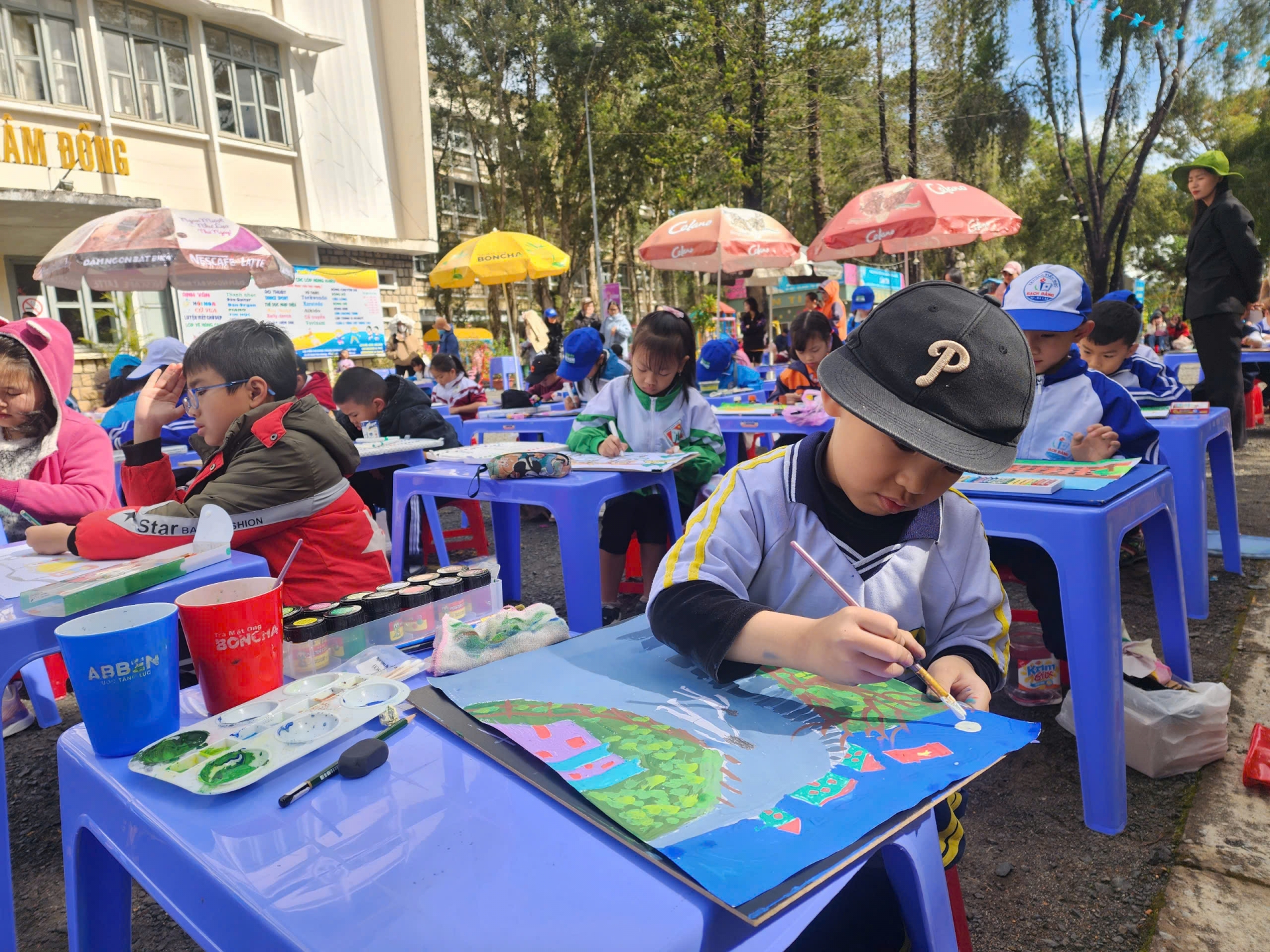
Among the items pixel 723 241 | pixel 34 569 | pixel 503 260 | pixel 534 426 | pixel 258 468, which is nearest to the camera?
pixel 34 569

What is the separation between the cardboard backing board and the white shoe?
2.83 meters

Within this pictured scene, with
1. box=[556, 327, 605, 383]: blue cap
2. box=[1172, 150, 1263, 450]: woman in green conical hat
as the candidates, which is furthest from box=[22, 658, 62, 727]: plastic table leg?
box=[1172, 150, 1263, 450]: woman in green conical hat

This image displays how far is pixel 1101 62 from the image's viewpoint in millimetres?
17188

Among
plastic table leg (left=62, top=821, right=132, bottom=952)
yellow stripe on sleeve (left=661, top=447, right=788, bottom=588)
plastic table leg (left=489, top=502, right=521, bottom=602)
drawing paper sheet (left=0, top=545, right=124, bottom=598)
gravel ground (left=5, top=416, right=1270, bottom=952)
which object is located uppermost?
yellow stripe on sleeve (left=661, top=447, right=788, bottom=588)

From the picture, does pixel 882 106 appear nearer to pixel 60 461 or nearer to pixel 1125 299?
pixel 1125 299

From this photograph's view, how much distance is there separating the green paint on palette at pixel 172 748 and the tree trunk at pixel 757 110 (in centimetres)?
1617

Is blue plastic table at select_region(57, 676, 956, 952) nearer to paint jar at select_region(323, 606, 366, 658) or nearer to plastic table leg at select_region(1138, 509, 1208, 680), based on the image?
paint jar at select_region(323, 606, 366, 658)

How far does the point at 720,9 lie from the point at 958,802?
17.1m

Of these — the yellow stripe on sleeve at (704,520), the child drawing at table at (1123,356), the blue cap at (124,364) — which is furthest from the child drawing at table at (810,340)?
the blue cap at (124,364)

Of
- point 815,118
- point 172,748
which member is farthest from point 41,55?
point 172,748

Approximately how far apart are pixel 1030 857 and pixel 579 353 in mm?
4553

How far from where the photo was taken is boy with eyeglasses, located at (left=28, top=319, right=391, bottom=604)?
202 cm

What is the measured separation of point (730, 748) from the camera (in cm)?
90

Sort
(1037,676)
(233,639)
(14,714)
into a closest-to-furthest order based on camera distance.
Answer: (233,639) → (1037,676) → (14,714)
